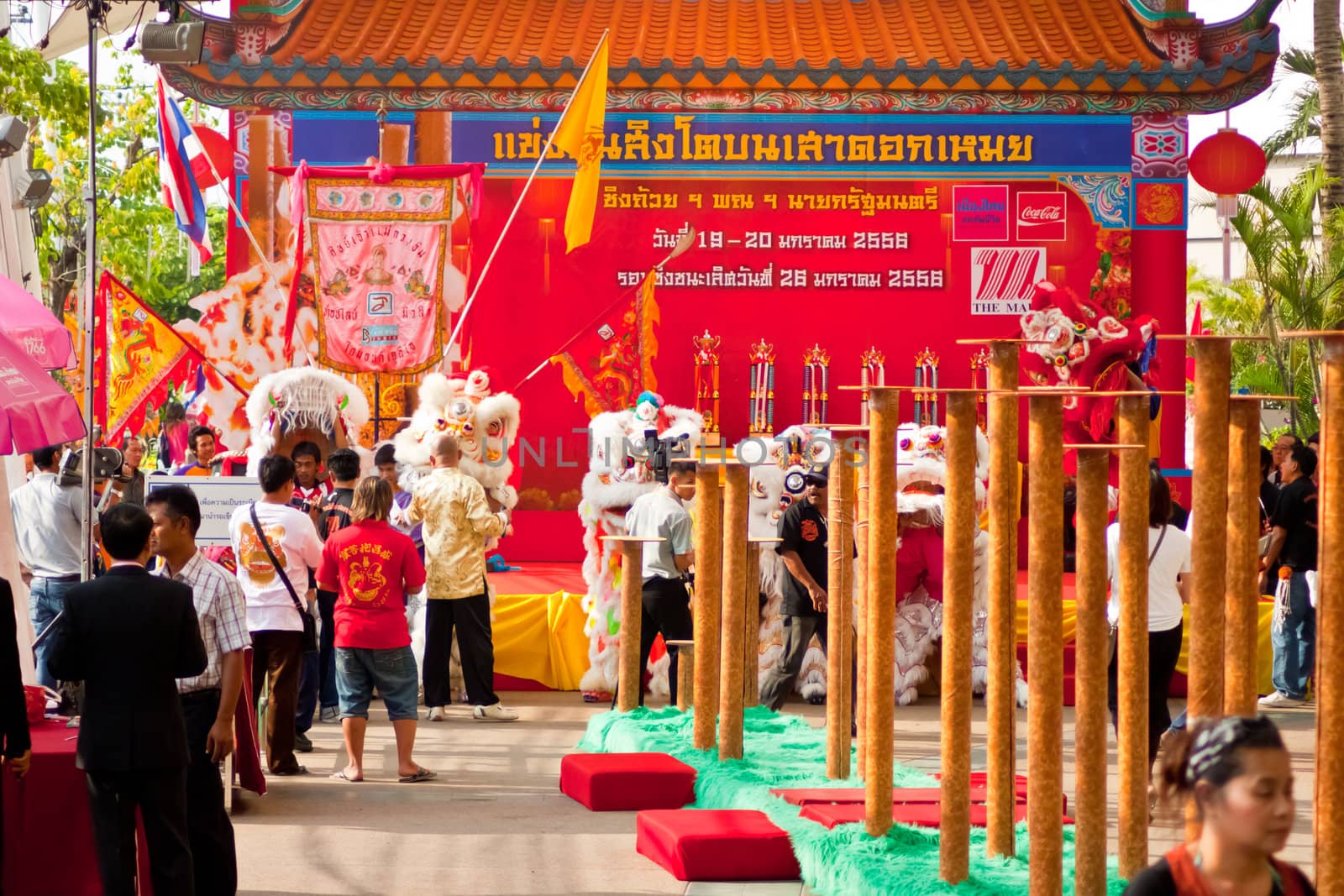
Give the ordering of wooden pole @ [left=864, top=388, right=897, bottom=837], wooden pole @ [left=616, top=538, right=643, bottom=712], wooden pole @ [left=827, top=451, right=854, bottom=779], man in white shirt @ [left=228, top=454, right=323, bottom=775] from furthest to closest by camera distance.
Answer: wooden pole @ [left=616, top=538, right=643, bottom=712], man in white shirt @ [left=228, top=454, right=323, bottom=775], wooden pole @ [left=827, top=451, right=854, bottom=779], wooden pole @ [left=864, top=388, right=897, bottom=837]

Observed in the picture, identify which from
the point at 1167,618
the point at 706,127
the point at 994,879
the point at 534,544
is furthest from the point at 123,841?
the point at 706,127

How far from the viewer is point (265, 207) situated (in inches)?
518

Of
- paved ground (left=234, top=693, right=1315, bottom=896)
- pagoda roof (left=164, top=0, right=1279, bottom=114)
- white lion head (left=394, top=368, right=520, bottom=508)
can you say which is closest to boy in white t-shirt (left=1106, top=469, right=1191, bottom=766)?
paved ground (left=234, top=693, right=1315, bottom=896)

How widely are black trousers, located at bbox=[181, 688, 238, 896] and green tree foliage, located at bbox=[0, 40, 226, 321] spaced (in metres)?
10.7

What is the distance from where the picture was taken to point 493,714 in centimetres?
876

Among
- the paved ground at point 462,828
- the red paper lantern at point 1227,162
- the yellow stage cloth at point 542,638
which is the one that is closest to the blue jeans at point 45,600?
the paved ground at point 462,828

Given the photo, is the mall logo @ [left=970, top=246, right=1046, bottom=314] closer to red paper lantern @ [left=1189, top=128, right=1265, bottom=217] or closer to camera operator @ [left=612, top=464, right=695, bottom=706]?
red paper lantern @ [left=1189, top=128, right=1265, bottom=217]

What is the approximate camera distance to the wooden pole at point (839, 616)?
6.17 m

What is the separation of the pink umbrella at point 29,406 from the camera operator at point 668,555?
3021 mm

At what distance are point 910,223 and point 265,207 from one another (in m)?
4.93

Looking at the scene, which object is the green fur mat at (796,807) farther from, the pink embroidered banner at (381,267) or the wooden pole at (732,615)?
the pink embroidered banner at (381,267)

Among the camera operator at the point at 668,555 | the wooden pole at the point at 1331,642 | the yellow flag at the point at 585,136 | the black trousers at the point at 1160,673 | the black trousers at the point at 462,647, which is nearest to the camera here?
the wooden pole at the point at 1331,642

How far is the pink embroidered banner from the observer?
11375 millimetres

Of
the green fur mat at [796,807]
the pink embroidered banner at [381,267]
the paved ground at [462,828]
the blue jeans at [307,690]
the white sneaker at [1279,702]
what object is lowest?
the paved ground at [462,828]
